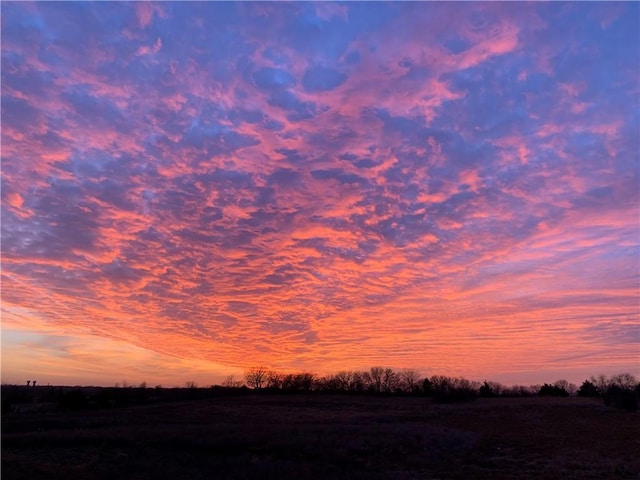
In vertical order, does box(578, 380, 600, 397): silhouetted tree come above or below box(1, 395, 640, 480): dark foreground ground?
above

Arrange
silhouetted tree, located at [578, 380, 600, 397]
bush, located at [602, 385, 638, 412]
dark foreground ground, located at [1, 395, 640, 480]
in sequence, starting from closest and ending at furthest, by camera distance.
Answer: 1. dark foreground ground, located at [1, 395, 640, 480]
2. bush, located at [602, 385, 638, 412]
3. silhouetted tree, located at [578, 380, 600, 397]

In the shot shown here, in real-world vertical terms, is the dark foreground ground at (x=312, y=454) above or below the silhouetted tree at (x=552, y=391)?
below

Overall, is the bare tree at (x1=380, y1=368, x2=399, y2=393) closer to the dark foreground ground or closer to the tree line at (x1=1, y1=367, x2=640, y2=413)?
the tree line at (x1=1, y1=367, x2=640, y2=413)

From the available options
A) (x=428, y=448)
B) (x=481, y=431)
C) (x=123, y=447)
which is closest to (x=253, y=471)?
(x=123, y=447)

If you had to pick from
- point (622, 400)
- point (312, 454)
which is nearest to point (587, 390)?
point (622, 400)

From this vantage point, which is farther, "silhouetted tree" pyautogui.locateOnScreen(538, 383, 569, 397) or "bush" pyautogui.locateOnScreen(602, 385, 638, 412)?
"silhouetted tree" pyautogui.locateOnScreen(538, 383, 569, 397)

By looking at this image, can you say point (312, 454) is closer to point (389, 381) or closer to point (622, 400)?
point (622, 400)

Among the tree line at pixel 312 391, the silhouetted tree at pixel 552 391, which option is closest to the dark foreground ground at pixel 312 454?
the tree line at pixel 312 391

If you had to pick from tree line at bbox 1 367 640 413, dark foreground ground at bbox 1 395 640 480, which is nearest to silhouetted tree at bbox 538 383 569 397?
tree line at bbox 1 367 640 413

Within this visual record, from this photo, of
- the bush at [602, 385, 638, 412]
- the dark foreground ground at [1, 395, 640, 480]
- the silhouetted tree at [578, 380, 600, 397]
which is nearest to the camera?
the dark foreground ground at [1, 395, 640, 480]

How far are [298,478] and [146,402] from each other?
70196 mm

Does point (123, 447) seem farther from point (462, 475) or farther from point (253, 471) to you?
point (462, 475)

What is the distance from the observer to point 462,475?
24953 millimetres

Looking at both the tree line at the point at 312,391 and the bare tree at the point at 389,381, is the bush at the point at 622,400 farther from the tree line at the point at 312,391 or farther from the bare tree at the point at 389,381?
the bare tree at the point at 389,381
